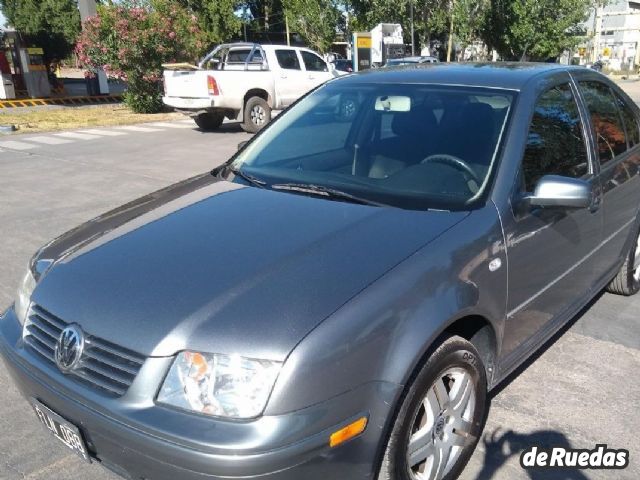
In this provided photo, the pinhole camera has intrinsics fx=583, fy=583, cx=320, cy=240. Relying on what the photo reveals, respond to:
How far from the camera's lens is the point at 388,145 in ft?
10.2

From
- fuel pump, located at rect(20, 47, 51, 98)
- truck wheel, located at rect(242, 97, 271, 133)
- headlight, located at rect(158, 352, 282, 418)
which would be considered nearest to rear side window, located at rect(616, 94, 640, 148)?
headlight, located at rect(158, 352, 282, 418)

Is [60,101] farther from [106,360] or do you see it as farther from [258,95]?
[106,360]

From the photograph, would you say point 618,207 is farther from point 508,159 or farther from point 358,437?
point 358,437

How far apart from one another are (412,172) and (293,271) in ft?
3.36

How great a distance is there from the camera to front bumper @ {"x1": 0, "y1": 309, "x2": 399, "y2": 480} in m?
1.71

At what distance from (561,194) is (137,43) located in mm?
17340

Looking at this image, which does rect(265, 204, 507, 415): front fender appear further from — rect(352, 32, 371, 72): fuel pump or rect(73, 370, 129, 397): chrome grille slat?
rect(352, 32, 371, 72): fuel pump

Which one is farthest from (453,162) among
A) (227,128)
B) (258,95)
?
(227,128)

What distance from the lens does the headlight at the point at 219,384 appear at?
1751 millimetres

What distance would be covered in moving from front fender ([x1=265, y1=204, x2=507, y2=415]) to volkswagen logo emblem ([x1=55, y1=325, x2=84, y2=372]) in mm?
741

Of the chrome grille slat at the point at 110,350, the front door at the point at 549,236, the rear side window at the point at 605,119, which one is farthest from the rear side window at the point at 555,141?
the chrome grille slat at the point at 110,350

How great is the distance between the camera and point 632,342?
371cm

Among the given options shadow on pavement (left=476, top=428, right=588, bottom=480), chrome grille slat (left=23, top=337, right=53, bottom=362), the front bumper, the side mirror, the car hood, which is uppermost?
the side mirror

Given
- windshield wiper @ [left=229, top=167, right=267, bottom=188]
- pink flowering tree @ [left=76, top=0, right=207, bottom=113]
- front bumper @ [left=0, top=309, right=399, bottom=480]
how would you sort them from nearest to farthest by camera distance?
1. front bumper @ [left=0, top=309, right=399, bottom=480]
2. windshield wiper @ [left=229, top=167, right=267, bottom=188]
3. pink flowering tree @ [left=76, top=0, right=207, bottom=113]
